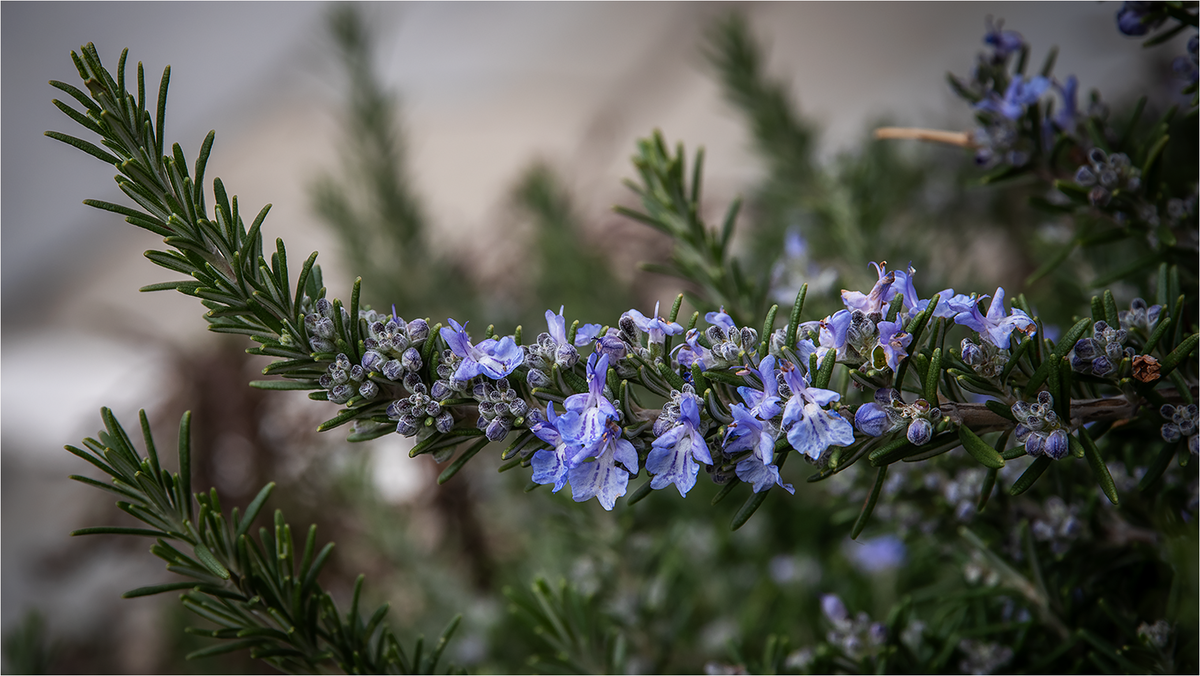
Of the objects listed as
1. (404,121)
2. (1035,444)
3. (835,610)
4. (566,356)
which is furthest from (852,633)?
(404,121)

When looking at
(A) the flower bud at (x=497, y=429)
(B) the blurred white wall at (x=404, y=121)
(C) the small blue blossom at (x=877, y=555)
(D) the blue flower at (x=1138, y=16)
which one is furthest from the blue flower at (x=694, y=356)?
(B) the blurred white wall at (x=404, y=121)

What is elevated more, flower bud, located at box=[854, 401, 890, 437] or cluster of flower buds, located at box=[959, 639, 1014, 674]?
flower bud, located at box=[854, 401, 890, 437]

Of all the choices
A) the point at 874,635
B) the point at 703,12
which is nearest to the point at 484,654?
the point at 874,635

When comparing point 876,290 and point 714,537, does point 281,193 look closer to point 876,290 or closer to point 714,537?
point 714,537

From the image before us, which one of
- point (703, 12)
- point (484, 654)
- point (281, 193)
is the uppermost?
point (703, 12)

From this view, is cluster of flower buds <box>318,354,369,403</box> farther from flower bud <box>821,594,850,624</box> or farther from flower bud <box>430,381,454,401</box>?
flower bud <box>821,594,850,624</box>

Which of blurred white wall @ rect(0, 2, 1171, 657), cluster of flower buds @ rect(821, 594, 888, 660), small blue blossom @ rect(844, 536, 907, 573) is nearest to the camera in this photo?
cluster of flower buds @ rect(821, 594, 888, 660)

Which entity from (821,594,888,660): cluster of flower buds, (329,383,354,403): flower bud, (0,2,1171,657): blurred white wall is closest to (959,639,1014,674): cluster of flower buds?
(821,594,888,660): cluster of flower buds

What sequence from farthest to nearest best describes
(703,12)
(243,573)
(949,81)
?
1. (703,12)
2. (949,81)
3. (243,573)
